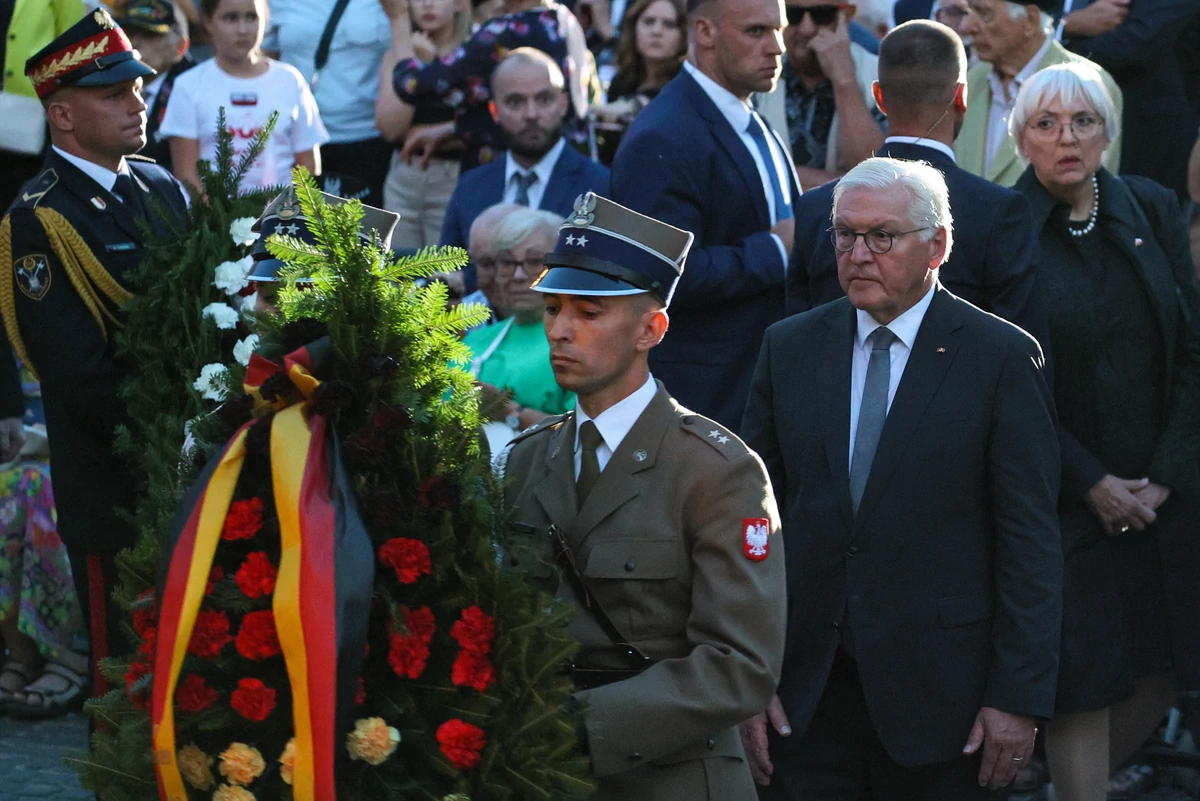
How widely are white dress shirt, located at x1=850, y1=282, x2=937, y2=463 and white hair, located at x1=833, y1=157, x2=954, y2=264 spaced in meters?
0.16

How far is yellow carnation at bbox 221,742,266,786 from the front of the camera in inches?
114

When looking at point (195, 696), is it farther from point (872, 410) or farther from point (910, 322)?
point (910, 322)

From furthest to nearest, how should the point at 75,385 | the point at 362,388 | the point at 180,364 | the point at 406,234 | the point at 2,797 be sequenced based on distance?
the point at 406,234
the point at 2,797
the point at 75,385
the point at 180,364
the point at 362,388

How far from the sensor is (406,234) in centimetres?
841

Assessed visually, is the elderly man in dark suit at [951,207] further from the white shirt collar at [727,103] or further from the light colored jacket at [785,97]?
the light colored jacket at [785,97]

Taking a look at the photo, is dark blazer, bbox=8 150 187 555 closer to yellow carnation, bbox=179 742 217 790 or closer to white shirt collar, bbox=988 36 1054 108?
yellow carnation, bbox=179 742 217 790

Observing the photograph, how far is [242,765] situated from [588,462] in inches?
37.1

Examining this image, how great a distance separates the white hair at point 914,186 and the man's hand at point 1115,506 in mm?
1319

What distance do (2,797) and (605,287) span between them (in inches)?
154

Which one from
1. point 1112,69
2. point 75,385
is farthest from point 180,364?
point 1112,69

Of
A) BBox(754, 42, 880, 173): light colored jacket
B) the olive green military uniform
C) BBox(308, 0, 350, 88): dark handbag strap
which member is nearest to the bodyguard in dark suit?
BBox(754, 42, 880, 173): light colored jacket

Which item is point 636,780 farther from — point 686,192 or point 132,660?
point 686,192

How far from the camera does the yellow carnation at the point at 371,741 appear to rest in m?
2.87

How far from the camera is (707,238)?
5.71 m
